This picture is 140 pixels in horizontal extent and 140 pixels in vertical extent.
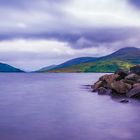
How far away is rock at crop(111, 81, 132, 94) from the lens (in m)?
59.8

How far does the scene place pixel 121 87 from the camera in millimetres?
60906

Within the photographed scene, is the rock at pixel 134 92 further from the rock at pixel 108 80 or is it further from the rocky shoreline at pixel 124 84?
the rock at pixel 108 80

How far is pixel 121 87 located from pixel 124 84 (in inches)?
53.1

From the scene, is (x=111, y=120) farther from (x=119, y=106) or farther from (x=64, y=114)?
(x=119, y=106)


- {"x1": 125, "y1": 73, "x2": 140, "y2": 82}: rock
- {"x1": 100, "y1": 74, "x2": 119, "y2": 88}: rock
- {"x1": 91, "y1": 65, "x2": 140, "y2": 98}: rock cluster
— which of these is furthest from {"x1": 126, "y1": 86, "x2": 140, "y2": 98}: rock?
{"x1": 100, "y1": 74, "x2": 119, "y2": 88}: rock

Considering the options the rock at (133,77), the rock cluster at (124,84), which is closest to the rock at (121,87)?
the rock cluster at (124,84)

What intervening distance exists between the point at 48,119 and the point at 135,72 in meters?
37.7

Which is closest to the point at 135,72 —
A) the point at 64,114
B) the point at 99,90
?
the point at 99,90

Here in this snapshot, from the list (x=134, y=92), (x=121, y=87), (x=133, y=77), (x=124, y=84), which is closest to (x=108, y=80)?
(x=133, y=77)

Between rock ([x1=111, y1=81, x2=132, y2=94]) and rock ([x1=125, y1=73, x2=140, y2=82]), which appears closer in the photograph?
rock ([x1=111, y1=81, x2=132, y2=94])

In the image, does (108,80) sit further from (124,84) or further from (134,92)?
(134,92)

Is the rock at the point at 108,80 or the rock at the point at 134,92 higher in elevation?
the rock at the point at 108,80

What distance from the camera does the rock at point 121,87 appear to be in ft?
196

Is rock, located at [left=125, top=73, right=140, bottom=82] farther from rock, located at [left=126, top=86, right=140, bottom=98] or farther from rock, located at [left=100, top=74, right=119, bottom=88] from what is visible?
rock, located at [left=126, top=86, right=140, bottom=98]
